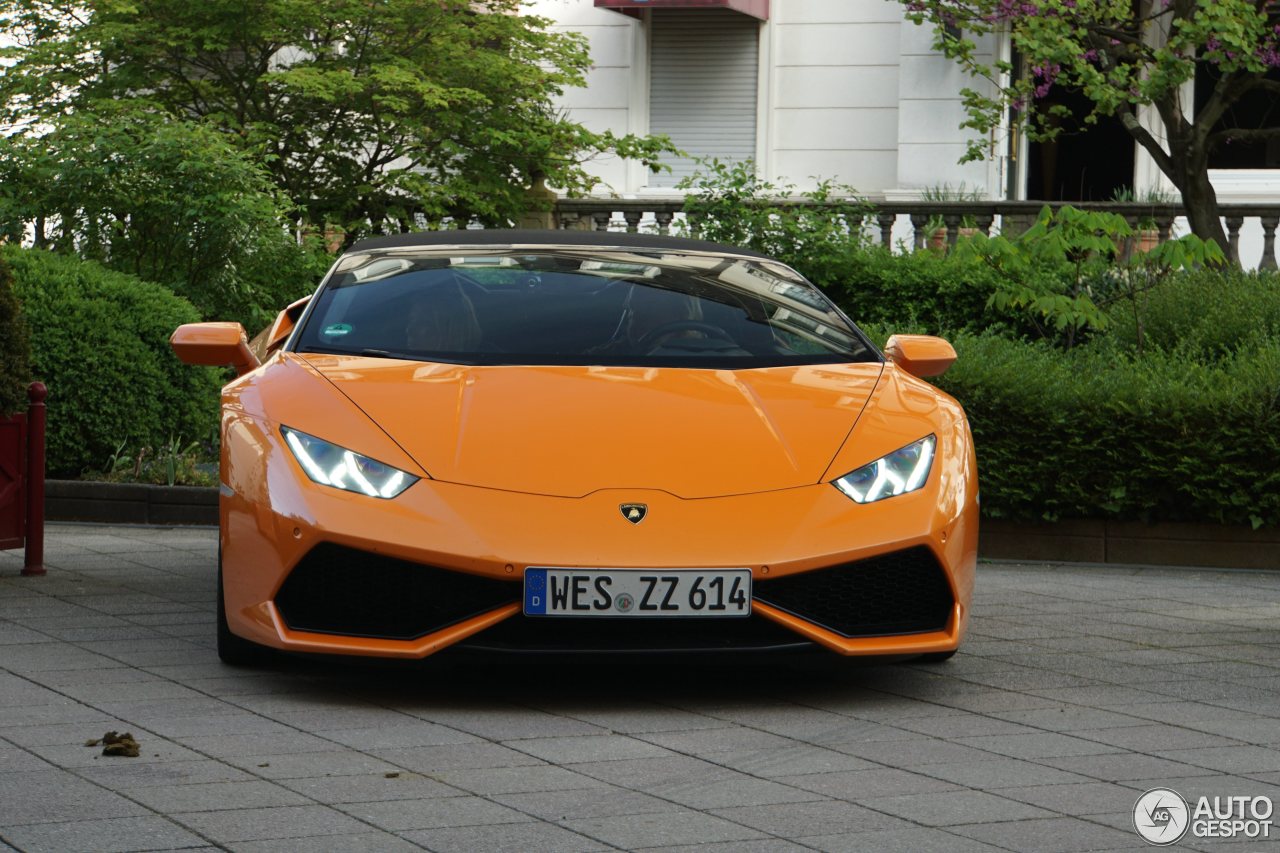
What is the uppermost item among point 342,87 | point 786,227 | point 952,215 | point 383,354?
point 342,87

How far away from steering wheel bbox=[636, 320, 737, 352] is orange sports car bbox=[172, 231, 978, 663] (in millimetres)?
73

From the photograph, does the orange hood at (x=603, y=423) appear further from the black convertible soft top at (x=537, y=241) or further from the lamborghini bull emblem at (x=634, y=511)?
the black convertible soft top at (x=537, y=241)

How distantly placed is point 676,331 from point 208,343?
1.53 m

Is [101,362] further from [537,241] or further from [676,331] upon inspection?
[676,331]

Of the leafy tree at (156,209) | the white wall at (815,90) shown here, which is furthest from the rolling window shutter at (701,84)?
the leafy tree at (156,209)

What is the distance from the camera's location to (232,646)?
5512 millimetres

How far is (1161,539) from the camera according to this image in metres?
8.60

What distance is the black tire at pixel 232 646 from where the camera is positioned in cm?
546

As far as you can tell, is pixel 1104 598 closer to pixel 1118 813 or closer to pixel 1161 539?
pixel 1161 539

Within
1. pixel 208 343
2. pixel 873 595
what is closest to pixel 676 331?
pixel 873 595

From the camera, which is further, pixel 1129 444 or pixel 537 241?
pixel 1129 444

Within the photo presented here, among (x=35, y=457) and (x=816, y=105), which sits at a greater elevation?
(x=816, y=105)

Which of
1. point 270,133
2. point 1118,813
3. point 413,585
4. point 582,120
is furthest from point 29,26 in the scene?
point 1118,813

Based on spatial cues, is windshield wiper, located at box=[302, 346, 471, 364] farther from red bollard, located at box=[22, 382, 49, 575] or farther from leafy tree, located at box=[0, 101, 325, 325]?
leafy tree, located at box=[0, 101, 325, 325]
